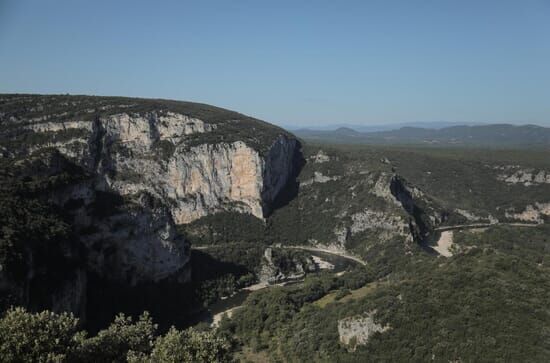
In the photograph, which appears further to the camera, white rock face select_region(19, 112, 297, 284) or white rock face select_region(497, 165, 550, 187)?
white rock face select_region(497, 165, 550, 187)

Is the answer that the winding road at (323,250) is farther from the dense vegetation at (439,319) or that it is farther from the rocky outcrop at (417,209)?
the dense vegetation at (439,319)

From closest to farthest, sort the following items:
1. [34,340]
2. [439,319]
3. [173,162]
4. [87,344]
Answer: [34,340]
[87,344]
[439,319]
[173,162]

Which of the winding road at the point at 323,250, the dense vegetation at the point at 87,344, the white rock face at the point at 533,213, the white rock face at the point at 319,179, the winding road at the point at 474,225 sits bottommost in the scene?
the winding road at the point at 323,250

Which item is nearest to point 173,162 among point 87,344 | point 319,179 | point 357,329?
point 319,179

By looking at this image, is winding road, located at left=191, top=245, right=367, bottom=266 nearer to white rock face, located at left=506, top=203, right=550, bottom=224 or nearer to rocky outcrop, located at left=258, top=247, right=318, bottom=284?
rocky outcrop, located at left=258, top=247, right=318, bottom=284

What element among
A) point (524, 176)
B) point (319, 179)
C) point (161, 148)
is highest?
point (161, 148)

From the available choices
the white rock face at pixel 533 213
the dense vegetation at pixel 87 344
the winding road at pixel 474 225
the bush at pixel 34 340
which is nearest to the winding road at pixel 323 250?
the winding road at pixel 474 225

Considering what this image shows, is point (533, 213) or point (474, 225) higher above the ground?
point (533, 213)

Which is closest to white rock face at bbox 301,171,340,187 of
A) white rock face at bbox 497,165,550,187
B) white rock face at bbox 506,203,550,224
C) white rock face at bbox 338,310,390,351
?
white rock face at bbox 506,203,550,224

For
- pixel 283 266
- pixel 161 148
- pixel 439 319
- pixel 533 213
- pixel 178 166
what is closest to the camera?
pixel 439 319

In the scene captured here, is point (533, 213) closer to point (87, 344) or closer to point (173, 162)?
point (173, 162)

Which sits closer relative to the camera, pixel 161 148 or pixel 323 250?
pixel 323 250

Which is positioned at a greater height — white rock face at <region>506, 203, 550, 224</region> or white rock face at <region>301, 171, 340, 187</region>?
white rock face at <region>301, 171, 340, 187</region>
